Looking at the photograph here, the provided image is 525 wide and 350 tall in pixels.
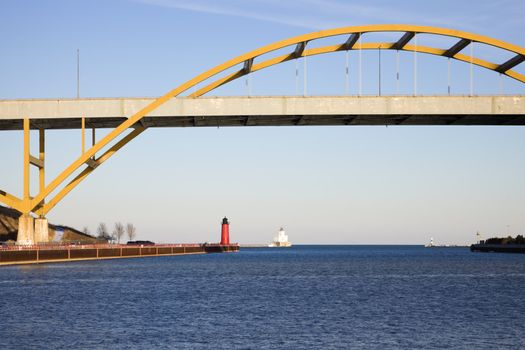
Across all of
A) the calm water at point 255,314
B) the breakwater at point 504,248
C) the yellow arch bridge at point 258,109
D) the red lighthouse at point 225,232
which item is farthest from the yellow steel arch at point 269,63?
the breakwater at point 504,248

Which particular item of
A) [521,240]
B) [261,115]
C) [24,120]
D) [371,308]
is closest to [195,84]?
[261,115]

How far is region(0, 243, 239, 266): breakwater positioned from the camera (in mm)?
76125

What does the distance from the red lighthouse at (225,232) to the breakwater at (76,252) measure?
825cm

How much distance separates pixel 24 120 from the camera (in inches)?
3054

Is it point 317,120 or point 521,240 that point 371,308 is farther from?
point 521,240

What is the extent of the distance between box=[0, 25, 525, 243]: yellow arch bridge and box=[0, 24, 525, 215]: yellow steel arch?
Answer: 7 centimetres

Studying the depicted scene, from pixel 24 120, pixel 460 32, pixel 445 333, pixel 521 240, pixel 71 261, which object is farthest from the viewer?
pixel 521 240

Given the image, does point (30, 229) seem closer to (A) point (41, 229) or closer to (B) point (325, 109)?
(A) point (41, 229)

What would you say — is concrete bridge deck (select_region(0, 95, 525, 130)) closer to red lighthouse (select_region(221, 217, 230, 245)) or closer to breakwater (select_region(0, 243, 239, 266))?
breakwater (select_region(0, 243, 239, 266))

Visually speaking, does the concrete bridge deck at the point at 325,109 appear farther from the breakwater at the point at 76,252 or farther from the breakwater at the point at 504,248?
the breakwater at the point at 504,248

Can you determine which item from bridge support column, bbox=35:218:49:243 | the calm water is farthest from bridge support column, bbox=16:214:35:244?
the calm water

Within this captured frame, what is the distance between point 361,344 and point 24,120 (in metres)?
54.7

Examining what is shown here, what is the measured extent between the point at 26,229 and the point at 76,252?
59.8ft

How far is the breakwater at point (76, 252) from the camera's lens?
250ft
